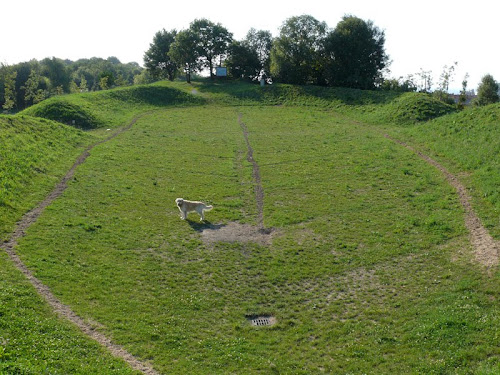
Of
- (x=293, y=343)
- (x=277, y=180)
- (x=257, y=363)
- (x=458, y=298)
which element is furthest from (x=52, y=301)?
(x=277, y=180)

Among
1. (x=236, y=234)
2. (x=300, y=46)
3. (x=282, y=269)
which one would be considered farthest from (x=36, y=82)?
(x=282, y=269)

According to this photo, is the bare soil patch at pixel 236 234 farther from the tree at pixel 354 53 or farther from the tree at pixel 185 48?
the tree at pixel 185 48

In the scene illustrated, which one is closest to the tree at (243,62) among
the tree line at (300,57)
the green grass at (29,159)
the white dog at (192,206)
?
the tree line at (300,57)

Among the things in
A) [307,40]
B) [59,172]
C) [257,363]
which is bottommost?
[257,363]

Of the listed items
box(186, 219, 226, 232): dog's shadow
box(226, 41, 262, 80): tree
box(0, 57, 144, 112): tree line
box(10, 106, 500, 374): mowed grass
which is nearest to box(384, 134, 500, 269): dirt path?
box(10, 106, 500, 374): mowed grass

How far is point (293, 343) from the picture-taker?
14211 mm

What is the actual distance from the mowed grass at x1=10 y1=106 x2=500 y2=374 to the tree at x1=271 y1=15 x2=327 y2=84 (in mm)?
Result: 43876

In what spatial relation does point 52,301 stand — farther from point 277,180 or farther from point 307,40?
point 307,40

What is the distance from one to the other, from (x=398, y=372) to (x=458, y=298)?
4.73 m

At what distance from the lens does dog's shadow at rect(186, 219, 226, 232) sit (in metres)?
23.3

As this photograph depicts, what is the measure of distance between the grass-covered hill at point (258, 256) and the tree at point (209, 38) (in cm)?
4255

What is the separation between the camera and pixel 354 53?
7281 centimetres

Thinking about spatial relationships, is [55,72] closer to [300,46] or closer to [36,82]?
[36,82]

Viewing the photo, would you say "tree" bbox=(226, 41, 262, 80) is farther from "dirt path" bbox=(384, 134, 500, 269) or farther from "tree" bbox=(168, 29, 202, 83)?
"dirt path" bbox=(384, 134, 500, 269)
